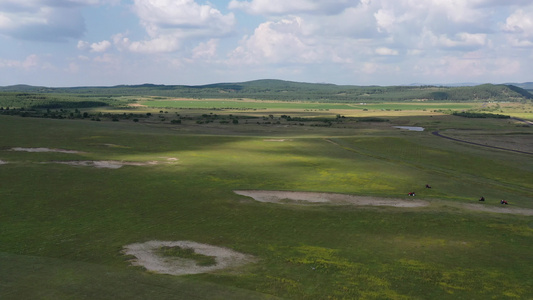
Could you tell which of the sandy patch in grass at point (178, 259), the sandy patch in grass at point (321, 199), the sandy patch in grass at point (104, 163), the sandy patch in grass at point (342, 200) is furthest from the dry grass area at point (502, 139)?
the sandy patch in grass at point (178, 259)

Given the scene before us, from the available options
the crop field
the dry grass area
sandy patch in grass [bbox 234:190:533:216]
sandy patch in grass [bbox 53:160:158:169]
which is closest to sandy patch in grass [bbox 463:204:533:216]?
sandy patch in grass [bbox 234:190:533:216]

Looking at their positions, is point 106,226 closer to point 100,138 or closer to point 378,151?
point 100,138

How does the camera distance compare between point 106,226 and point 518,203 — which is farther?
point 518,203

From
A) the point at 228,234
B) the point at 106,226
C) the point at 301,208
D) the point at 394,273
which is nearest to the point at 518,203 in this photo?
the point at 301,208

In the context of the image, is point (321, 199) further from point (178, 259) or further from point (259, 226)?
point (178, 259)

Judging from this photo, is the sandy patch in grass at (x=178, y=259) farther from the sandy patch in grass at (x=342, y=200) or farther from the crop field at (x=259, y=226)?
the sandy patch in grass at (x=342, y=200)

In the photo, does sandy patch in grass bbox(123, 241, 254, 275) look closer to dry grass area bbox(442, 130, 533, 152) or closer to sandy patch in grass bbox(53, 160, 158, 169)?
sandy patch in grass bbox(53, 160, 158, 169)

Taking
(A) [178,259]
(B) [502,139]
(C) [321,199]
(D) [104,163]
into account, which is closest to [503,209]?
(C) [321,199]
